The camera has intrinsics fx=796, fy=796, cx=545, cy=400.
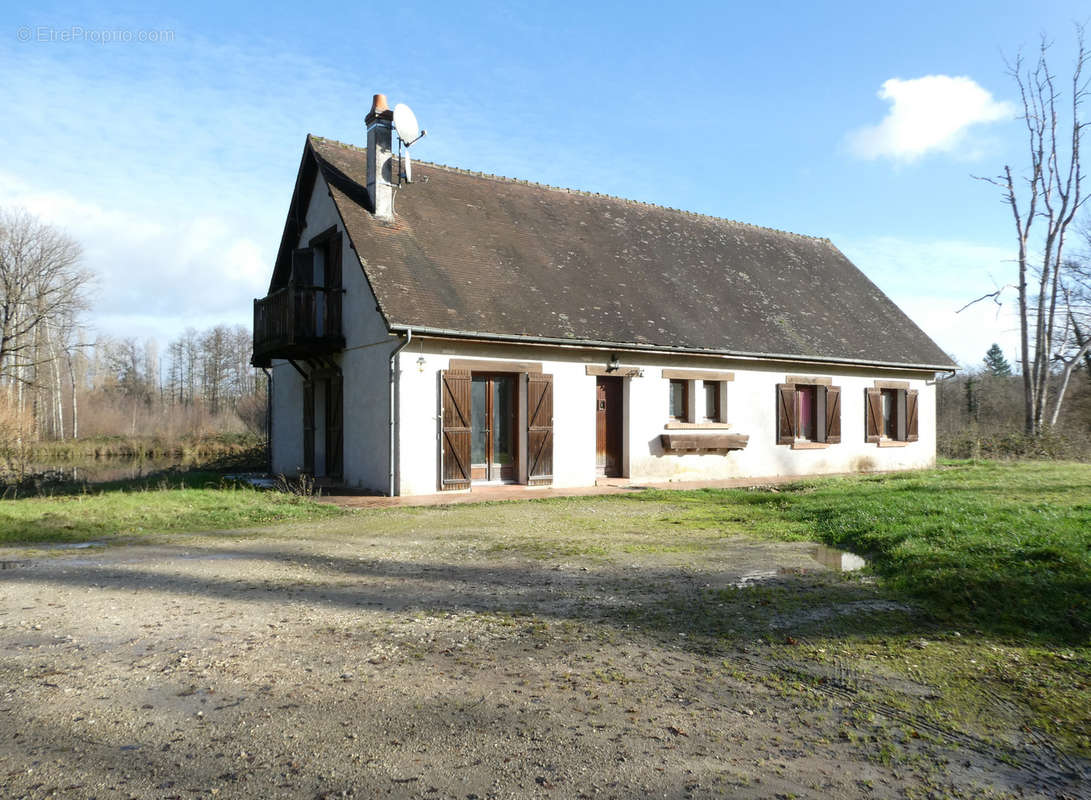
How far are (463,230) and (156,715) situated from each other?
13.1 meters

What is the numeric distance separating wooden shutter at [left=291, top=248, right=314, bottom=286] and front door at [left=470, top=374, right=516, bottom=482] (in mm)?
5060

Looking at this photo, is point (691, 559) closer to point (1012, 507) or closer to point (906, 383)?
point (1012, 507)

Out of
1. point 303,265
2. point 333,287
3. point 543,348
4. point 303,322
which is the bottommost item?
point 543,348

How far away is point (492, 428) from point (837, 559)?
25.6 feet

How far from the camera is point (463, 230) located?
15.7 m

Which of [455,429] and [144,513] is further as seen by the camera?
[455,429]

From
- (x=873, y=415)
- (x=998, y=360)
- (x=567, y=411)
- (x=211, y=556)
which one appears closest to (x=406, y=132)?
(x=567, y=411)

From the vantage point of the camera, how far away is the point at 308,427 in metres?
16.5

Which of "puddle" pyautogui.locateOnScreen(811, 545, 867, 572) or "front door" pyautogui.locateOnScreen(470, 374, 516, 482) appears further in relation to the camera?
"front door" pyautogui.locateOnScreen(470, 374, 516, 482)

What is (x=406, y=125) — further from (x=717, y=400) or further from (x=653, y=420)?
(x=717, y=400)

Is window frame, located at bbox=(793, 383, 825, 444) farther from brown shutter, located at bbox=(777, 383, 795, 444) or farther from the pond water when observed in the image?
the pond water

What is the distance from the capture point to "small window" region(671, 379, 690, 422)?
1648 cm

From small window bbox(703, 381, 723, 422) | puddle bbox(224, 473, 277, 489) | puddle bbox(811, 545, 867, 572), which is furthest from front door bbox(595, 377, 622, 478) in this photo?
puddle bbox(811, 545, 867, 572)

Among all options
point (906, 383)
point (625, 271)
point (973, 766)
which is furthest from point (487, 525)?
point (906, 383)
